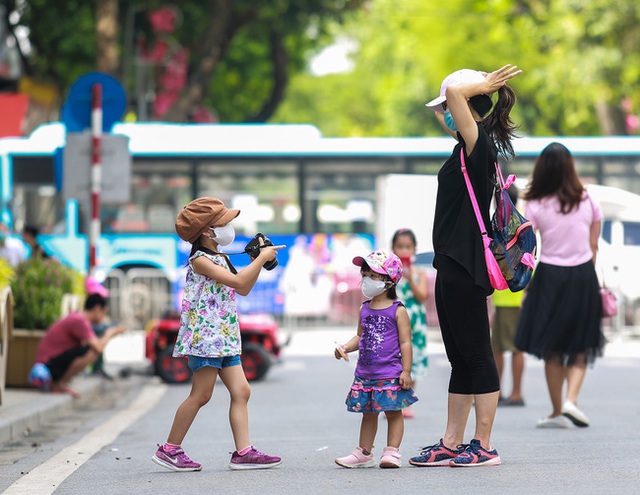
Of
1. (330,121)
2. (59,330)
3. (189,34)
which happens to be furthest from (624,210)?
(330,121)

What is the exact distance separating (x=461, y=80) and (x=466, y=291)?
0.97 metres

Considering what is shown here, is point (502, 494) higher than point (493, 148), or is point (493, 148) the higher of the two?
point (493, 148)

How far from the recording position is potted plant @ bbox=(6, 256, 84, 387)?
13.2m

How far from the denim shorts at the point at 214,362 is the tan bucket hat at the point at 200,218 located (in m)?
0.58

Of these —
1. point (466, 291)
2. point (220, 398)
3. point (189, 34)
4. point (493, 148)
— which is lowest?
point (220, 398)

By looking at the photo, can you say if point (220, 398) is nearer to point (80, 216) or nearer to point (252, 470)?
point (252, 470)

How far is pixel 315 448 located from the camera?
8297 millimetres

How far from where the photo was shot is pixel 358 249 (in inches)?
1001

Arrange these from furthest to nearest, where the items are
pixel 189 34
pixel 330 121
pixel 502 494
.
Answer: pixel 330 121 → pixel 189 34 → pixel 502 494

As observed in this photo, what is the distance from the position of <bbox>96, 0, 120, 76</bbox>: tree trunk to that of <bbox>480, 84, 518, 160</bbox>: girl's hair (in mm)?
16782

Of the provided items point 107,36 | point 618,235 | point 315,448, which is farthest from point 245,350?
point 107,36

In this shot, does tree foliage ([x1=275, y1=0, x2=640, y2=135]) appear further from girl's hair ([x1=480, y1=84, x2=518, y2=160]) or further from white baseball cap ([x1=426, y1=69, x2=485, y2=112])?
white baseball cap ([x1=426, y1=69, x2=485, y2=112])

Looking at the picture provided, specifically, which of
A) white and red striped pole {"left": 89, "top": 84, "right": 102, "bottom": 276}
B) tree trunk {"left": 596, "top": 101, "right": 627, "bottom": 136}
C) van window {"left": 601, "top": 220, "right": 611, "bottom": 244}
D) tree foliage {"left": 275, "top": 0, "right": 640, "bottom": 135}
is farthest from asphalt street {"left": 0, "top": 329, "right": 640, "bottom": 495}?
tree trunk {"left": 596, "top": 101, "right": 627, "bottom": 136}

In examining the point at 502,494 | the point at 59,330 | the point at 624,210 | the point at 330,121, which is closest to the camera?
the point at 502,494
